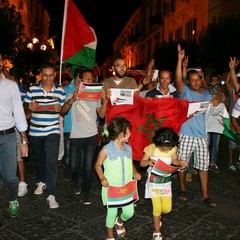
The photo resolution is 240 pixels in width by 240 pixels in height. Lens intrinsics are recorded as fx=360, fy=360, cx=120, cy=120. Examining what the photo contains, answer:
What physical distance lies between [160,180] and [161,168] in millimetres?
153

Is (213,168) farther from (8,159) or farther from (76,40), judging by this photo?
(8,159)

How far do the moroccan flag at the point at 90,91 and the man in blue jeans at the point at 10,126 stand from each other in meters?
0.96

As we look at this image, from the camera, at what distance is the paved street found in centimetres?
435

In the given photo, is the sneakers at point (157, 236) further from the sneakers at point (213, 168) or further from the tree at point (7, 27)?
the tree at point (7, 27)

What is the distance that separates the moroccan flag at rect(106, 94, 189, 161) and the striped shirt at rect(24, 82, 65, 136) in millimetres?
823

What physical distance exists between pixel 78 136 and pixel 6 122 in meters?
1.27

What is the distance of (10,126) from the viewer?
4.45 m

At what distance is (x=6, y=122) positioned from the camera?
439cm

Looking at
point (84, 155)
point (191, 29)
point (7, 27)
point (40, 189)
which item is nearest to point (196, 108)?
point (84, 155)

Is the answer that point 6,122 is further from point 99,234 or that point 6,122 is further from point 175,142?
point 175,142

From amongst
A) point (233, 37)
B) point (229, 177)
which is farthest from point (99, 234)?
point (233, 37)

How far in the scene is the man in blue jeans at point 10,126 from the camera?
4.36 m

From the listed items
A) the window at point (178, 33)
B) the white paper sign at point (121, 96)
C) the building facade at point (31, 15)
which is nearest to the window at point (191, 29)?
the window at point (178, 33)

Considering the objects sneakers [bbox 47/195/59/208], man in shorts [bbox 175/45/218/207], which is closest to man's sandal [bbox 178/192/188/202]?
man in shorts [bbox 175/45/218/207]
